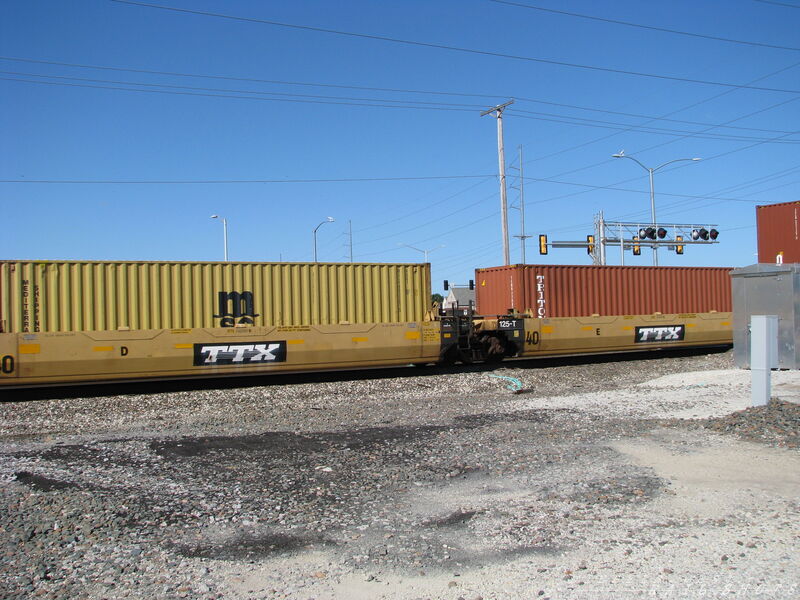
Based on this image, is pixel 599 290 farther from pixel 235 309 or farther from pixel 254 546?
pixel 254 546

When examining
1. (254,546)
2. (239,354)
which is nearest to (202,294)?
(239,354)

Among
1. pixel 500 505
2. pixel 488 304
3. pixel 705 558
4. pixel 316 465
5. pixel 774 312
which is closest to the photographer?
pixel 705 558

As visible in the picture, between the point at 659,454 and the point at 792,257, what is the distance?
1485cm


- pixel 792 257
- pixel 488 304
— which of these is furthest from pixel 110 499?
pixel 792 257

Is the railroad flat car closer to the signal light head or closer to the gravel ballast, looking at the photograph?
the gravel ballast

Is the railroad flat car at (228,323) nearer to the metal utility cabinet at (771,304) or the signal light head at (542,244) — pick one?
the metal utility cabinet at (771,304)

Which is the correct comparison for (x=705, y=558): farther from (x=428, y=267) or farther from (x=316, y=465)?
(x=428, y=267)

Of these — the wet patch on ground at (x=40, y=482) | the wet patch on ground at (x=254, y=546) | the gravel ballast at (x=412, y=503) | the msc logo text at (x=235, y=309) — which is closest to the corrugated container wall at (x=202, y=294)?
the msc logo text at (x=235, y=309)

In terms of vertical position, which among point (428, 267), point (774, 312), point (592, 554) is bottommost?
point (592, 554)

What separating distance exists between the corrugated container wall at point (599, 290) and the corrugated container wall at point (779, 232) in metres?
2.22

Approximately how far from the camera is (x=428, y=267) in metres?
→ 17.3

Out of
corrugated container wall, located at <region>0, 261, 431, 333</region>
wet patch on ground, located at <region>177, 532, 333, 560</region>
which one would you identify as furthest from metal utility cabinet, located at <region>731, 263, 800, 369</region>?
wet patch on ground, located at <region>177, 532, 333, 560</region>

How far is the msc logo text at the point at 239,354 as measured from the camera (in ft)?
47.5

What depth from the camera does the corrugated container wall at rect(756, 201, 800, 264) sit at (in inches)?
749
